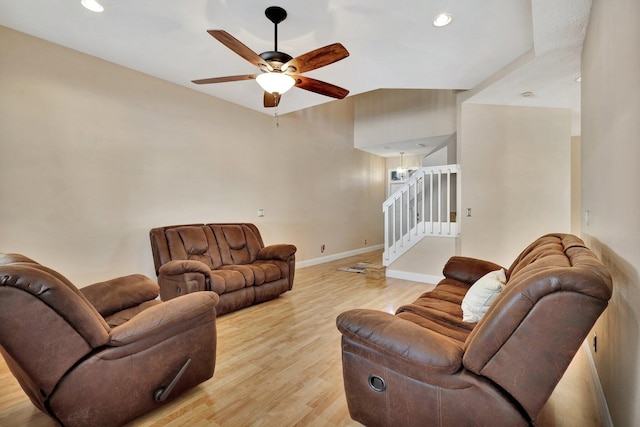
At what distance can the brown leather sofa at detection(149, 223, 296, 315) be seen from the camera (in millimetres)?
2998

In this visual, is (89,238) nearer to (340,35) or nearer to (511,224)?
(340,35)

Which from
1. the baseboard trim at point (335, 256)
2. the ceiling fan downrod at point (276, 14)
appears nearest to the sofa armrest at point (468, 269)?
the ceiling fan downrod at point (276, 14)

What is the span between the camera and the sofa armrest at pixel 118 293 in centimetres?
206

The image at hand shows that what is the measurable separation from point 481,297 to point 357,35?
2.43 metres

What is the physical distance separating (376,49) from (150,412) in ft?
11.2

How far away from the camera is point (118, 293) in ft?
7.12

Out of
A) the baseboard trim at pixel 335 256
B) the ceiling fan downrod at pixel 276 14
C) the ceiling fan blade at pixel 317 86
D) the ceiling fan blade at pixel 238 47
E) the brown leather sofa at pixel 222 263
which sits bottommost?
the baseboard trim at pixel 335 256

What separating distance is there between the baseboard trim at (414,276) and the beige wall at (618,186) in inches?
101

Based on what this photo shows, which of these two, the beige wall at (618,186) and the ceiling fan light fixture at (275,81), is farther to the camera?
the ceiling fan light fixture at (275,81)

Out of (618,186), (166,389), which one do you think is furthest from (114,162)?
(618,186)

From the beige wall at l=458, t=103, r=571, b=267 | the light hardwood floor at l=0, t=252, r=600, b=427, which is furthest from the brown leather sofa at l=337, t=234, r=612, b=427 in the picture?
the beige wall at l=458, t=103, r=571, b=267

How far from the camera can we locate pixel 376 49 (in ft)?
9.33

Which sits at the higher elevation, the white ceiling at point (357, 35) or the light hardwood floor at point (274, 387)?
the white ceiling at point (357, 35)

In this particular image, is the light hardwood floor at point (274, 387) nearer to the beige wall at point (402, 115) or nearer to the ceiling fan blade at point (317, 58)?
the ceiling fan blade at point (317, 58)
